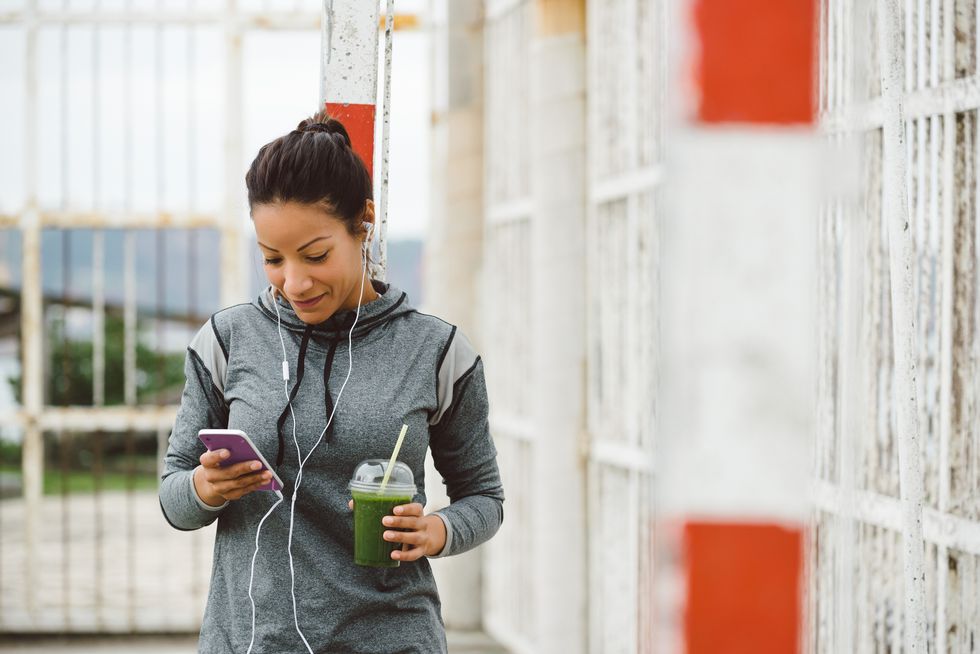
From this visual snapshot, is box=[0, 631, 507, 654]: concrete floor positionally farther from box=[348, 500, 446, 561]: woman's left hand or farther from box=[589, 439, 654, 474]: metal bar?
box=[348, 500, 446, 561]: woman's left hand

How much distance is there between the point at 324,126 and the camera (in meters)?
1.97

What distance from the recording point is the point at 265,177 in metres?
1.87

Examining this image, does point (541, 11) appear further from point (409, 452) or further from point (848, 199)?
point (848, 199)

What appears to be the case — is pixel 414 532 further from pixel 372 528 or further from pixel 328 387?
pixel 328 387

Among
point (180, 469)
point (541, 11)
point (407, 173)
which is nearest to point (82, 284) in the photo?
point (407, 173)

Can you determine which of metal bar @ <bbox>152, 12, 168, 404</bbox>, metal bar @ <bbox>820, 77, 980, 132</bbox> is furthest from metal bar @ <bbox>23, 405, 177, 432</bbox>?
metal bar @ <bbox>820, 77, 980, 132</bbox>

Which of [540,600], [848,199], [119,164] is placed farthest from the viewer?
[119,164]

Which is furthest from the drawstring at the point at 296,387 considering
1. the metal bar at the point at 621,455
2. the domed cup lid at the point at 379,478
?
the metal bar at the point at 621,455

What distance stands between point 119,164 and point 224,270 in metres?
0.68

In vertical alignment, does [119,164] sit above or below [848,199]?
above

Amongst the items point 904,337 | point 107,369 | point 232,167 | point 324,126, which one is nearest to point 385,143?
point 324,126

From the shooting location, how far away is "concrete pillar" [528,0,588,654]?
179 inches

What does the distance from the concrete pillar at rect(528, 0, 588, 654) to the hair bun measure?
8.75 ft

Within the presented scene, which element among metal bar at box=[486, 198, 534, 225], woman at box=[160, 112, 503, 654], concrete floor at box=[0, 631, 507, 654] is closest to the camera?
woman at box=[160, 112, 503, 654]
